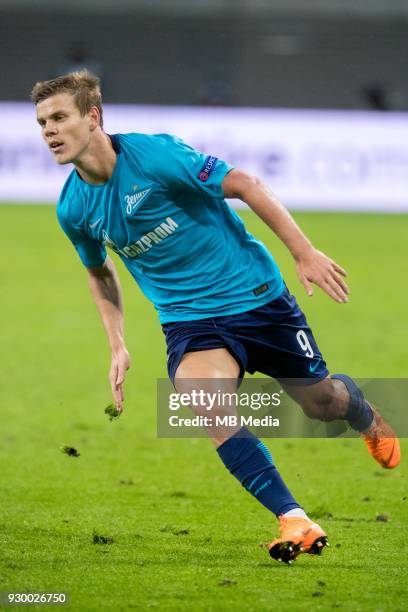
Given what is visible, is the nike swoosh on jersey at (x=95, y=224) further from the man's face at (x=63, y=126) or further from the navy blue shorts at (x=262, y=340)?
the navy blue shorts at (x=262, y=340)

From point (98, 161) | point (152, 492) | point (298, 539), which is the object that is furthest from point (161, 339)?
point (298, 539)

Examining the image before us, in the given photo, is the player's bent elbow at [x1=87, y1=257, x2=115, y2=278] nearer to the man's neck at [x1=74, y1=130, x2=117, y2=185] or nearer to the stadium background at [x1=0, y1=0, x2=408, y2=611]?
the man's neck at [x1=74, y1=130, x2=117, y2=185]

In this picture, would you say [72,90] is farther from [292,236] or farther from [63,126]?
[292,236]

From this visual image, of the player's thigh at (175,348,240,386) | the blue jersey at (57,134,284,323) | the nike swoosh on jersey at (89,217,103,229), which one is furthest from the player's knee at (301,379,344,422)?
the nike swoosh on jersey at (89,217,103,229)

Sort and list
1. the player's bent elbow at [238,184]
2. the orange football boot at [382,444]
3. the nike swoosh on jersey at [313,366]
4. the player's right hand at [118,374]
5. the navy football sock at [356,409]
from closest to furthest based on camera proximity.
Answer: the player's bent elbow at [238,184] < the player's right hand at [118,374] < the nike swoosh on jersey at [313,366] < the navy football sock at [356,409] < the orange football boot at [382,444]

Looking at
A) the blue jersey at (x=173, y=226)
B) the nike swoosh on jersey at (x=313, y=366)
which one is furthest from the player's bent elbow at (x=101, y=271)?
the nike swoosh on jersey at (x=313, y=366)

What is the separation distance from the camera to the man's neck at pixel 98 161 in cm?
557

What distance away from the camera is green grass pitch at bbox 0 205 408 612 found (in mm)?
4957

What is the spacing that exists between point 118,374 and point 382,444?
5.60 ft

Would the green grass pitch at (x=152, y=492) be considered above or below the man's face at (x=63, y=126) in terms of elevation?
below

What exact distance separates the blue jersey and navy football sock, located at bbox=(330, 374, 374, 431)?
92 centimetres

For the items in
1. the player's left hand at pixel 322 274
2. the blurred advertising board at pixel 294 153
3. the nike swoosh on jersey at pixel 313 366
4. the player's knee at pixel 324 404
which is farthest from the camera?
the blurred advertising board at pixel 294 153

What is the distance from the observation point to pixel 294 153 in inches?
829

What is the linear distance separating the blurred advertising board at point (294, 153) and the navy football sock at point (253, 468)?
51.6 ft
